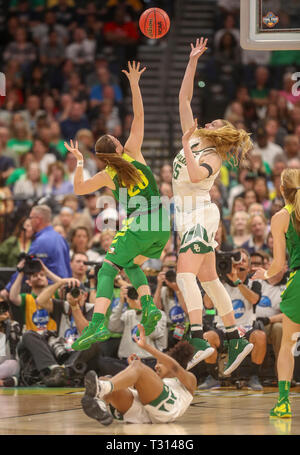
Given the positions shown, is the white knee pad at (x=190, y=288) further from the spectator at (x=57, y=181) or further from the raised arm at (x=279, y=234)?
the spectator at (x=57, y=181)

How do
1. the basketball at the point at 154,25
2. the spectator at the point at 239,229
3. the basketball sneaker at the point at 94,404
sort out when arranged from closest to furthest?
the basketball sneaker at the point at 94,404, the basketball at the point at 154,25, the spectator at the point at 239,229

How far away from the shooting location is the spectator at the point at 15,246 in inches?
484

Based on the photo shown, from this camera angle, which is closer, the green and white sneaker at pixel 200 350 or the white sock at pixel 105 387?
the white sock at pixel 105 387

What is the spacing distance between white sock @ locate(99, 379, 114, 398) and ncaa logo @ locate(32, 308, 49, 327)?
3.58 meters

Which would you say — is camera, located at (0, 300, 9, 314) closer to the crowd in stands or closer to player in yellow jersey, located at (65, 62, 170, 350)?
the crowd in stands

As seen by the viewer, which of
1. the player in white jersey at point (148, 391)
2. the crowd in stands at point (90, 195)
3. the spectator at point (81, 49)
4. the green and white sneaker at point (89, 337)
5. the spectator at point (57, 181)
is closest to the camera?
the player in white jersey at point (148, 391)

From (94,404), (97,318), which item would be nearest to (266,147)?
(97,318)

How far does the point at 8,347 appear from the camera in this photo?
1055 cm

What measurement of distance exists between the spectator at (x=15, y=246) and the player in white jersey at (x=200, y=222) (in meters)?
4.50

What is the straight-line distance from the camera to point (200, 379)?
33.9 feet

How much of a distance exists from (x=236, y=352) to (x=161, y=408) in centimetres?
96

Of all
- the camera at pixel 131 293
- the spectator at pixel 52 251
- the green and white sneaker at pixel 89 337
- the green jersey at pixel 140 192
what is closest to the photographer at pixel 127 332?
the camera at pixel 131 293
